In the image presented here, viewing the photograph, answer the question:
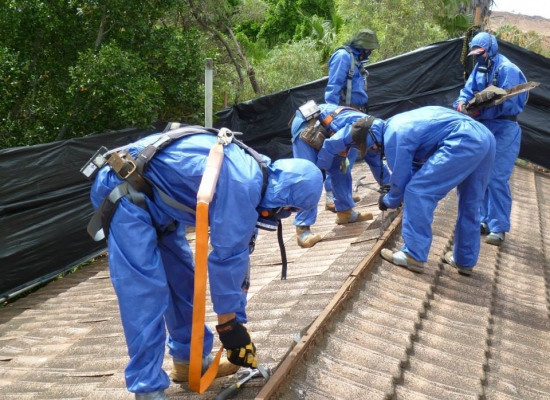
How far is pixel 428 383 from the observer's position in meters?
3.17

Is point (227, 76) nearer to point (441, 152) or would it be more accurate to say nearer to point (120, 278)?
point (441, 152)

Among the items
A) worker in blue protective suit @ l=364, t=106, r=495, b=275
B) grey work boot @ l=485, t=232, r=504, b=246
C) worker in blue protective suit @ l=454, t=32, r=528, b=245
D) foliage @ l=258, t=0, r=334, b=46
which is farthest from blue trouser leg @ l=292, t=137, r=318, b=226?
foliage @ l=258, t=0, r=334, b=46

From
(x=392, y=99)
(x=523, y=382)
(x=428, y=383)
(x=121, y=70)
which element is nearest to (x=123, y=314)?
(x=428, y=383)

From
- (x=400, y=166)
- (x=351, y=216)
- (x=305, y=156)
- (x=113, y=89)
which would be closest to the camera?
(x=400, y=166)

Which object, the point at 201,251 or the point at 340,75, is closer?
the point at 201,251

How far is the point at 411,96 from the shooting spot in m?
10.7

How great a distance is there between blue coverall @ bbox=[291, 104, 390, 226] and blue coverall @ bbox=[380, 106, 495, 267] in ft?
2.74

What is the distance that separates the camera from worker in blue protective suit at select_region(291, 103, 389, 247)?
5867 mm

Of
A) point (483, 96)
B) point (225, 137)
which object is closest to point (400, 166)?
point (483, 96)

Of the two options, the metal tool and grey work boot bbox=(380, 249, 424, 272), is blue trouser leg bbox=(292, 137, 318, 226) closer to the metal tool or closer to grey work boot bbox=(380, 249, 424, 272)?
grey work boot bbox=(380, 249, 424, 272)

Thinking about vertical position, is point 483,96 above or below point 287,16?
above

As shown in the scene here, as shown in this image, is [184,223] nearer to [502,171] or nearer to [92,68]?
[502,171]

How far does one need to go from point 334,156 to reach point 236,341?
3468 mm

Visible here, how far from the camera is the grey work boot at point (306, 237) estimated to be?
6.04 m
